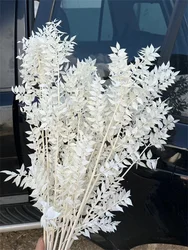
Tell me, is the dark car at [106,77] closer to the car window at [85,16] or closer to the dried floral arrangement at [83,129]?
the car window at [85,16]

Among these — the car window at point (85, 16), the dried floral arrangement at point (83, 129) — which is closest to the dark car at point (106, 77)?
the car window at point (85, 16)

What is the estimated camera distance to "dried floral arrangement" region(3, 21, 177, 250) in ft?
3.60

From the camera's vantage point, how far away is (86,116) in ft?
3.80

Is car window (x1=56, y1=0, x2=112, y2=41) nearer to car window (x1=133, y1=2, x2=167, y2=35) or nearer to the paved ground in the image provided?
car window (x1=133, y1=2, x2=167, y2=35)

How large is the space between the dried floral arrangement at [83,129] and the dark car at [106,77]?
18.3 inches

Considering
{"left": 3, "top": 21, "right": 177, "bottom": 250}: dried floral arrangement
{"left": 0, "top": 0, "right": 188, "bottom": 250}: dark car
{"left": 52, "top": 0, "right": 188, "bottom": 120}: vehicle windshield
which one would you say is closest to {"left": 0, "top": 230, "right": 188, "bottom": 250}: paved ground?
{"left": 0, "top": 0, "right": 188, "bottom": 250}: dark car

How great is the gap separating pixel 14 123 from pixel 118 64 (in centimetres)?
99

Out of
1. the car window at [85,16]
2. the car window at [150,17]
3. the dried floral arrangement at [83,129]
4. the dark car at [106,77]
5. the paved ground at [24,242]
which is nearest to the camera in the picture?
the dried floral arrangement at [83,129]

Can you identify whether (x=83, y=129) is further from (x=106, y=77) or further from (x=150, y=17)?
(x=150, y=17)

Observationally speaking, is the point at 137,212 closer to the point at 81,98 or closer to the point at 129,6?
the point at 81,98

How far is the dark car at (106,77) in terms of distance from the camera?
1.62 m

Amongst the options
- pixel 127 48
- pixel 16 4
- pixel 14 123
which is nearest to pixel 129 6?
pixel 127 48

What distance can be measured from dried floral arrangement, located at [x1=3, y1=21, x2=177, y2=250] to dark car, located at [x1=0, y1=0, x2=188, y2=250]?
46 centimetres

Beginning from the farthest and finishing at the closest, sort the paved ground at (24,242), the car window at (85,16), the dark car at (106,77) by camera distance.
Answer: the paved ground at (24,242), the car window at (85,16), the dark car at (106,77)
